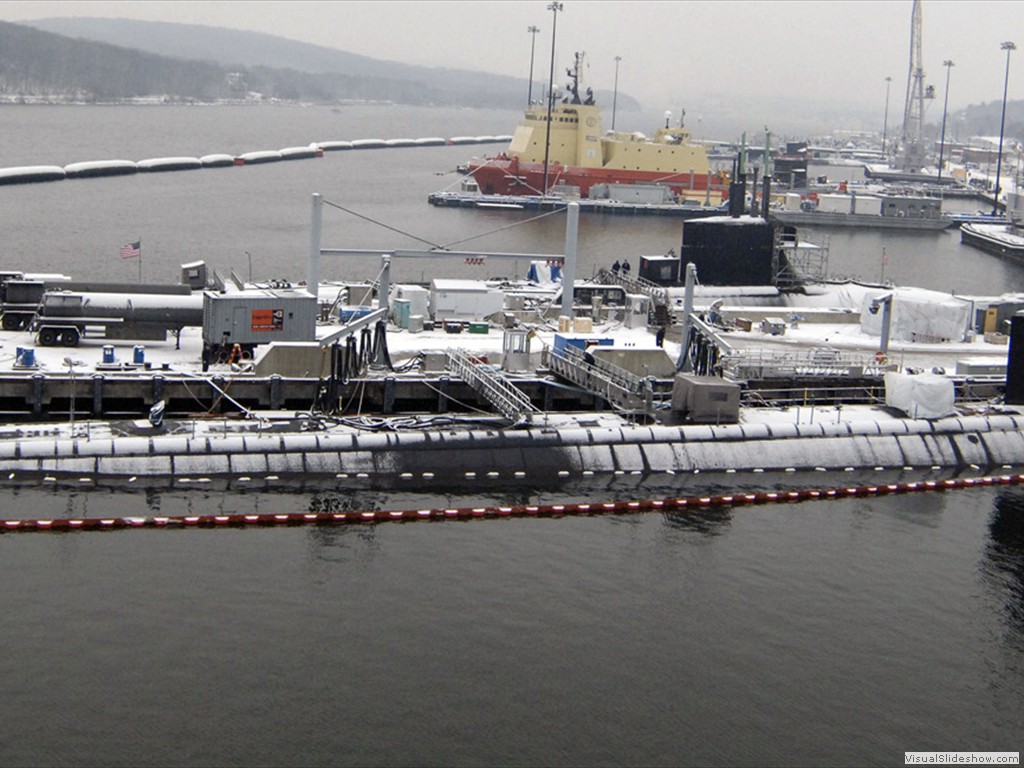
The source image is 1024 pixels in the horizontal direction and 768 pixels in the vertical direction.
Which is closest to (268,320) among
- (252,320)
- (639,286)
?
(252,320)

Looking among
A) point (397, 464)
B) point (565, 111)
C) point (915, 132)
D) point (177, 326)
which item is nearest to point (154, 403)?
point (177, 326)

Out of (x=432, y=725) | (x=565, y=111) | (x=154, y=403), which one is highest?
(x=565, y=111)

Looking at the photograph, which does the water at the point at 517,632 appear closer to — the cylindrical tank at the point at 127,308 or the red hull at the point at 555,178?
the cylindrical tank at the point at 127,308

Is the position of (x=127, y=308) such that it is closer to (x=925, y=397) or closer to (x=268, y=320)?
(x=268, y=320)

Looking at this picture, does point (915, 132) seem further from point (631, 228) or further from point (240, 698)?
point (240, 698)

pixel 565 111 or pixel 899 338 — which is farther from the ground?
pixel 565 111

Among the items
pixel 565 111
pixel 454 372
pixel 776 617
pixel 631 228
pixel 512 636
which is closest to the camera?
pixel 512 636

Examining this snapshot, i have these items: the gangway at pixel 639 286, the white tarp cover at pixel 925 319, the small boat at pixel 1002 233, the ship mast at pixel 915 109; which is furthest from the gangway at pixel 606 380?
the ship mast at pixel 915 109
